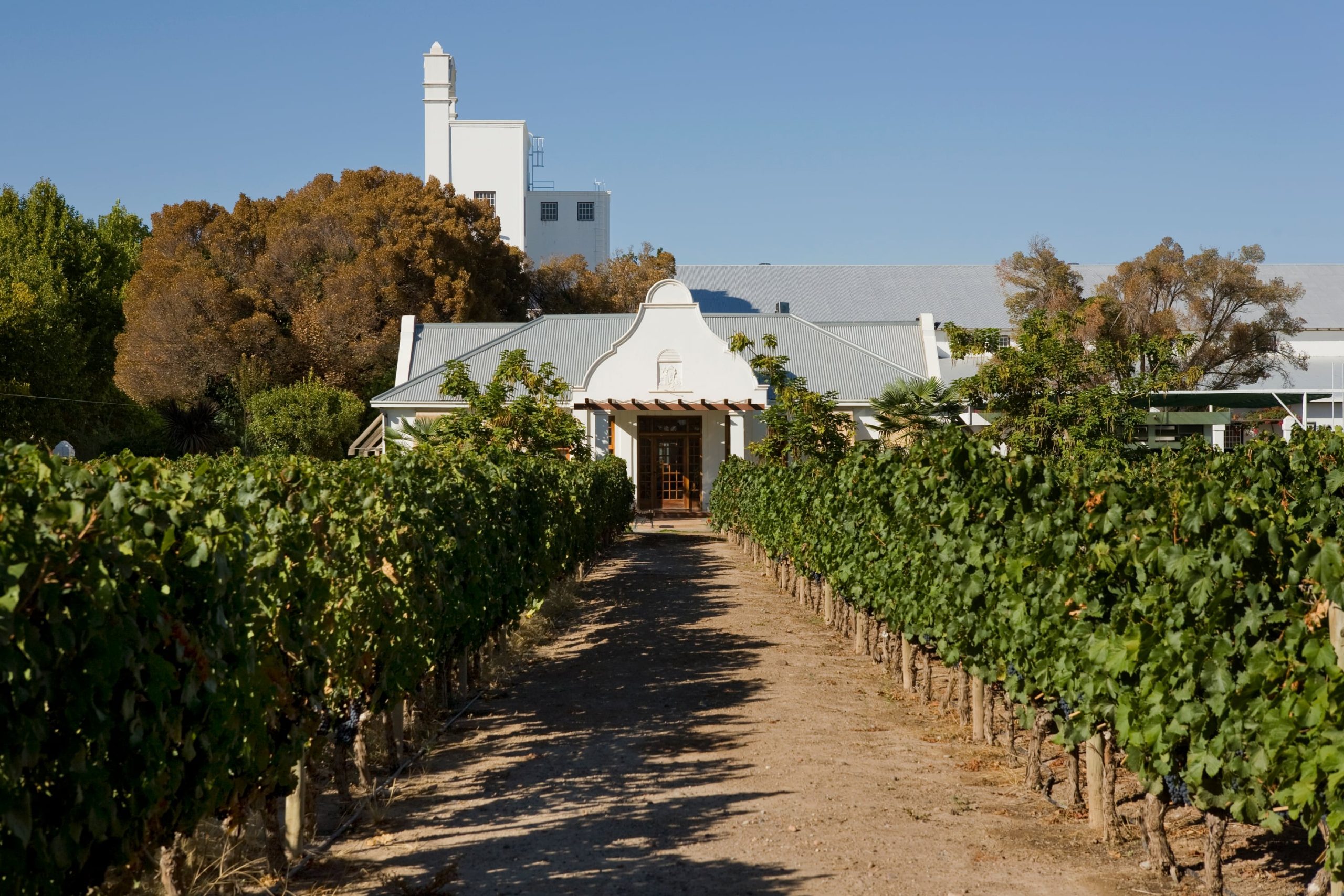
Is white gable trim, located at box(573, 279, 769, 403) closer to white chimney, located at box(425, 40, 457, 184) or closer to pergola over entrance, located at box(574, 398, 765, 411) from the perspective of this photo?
pergola over entrance, located at box(574, 398, 765, 411)

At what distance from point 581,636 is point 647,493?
21.4 metres

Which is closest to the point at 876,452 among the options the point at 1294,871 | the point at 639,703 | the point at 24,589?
the point at 639,703

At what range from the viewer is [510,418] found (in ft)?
74.2

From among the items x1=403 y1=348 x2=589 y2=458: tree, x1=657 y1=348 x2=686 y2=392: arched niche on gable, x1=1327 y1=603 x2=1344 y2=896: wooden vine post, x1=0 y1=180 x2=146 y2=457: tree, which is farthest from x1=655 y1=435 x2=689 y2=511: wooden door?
x1=1327 y1=603 x2=1344 y2=896: wooden vine post

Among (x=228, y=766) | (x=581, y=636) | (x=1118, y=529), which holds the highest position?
(x=1118, y=529)

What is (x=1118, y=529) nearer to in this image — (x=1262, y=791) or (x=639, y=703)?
(x=1262, y=791)

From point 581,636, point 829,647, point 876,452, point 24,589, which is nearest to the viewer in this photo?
point 24,589

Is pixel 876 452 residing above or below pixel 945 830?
above

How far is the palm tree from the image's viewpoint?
71.1 feet

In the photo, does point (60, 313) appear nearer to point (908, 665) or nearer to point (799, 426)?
point (799, 426)

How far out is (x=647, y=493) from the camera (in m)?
33.8

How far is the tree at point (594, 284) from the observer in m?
51.1

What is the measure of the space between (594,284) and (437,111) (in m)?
18.4

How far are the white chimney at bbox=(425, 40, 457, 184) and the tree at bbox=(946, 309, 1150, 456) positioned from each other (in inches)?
1842
